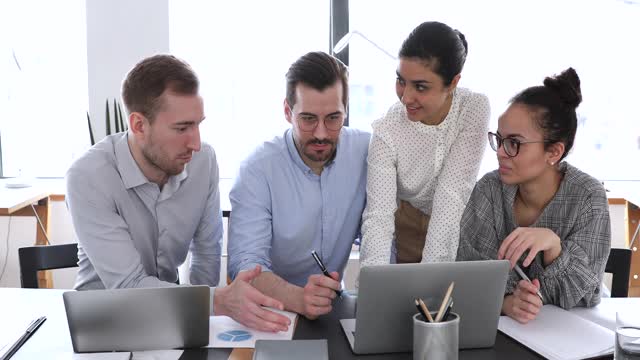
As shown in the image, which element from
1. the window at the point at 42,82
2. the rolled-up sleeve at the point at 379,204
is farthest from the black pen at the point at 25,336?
the window at the point at 42,82

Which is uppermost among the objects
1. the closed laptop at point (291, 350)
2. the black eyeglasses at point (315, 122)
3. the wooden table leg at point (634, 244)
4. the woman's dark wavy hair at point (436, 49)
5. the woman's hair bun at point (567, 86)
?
the woman's dark wavy hair at point (436, 49)

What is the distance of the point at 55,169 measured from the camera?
4301 millimetres

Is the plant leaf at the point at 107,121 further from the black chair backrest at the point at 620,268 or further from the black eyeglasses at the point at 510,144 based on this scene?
the black chair backrest at the point at 620,268

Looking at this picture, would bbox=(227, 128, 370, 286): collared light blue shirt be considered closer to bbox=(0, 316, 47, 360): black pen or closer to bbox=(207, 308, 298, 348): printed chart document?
bbox=(207, 308, 298, 348): printed chart document

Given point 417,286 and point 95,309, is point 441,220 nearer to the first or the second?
point 417,286

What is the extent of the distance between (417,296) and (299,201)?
3.05ft

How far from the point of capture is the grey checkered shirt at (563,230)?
5.39 ft

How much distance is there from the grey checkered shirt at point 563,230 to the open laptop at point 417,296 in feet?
1.19

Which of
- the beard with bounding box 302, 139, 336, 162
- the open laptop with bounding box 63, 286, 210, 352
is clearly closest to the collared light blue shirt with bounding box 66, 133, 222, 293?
the beard with bounding box 302, 139, 336, 162

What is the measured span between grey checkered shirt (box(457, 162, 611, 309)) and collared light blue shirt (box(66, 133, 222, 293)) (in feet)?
2.80

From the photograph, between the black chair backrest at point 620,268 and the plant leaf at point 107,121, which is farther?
the plant leaf at point 107,121

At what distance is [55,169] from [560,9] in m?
3.38

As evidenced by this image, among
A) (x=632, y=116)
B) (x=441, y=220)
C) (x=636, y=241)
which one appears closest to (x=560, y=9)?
(x=632, y=116)

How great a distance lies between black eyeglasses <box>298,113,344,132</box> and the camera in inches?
80.0
